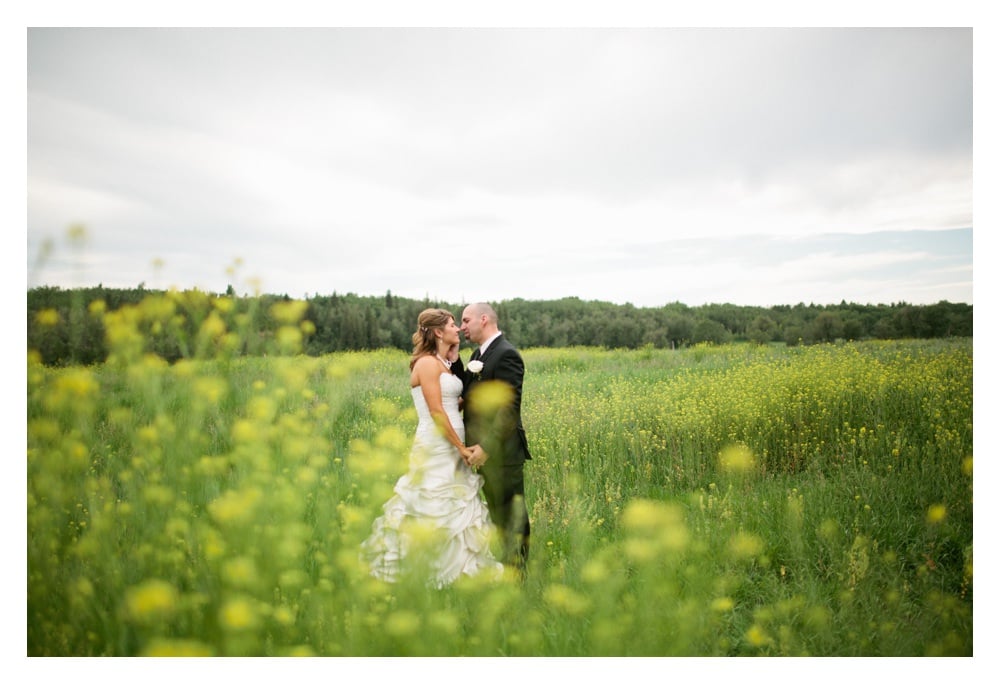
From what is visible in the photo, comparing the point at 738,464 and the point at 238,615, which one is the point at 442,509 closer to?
the point at 238,615

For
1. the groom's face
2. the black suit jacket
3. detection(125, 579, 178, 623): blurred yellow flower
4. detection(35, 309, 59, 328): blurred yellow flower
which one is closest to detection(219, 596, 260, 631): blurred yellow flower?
detection(125, 579, 178, 623): blurred yellow flower

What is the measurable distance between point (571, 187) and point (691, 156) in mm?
991

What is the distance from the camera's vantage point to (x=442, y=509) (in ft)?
10.8

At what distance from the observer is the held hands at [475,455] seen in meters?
3.30

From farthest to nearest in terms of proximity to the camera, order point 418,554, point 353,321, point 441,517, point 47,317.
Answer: point 353,321, point 441,517, point 47,317, point 418,554

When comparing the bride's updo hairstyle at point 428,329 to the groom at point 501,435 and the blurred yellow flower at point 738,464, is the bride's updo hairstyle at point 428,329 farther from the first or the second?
the blurred yellow flower at point 738,464

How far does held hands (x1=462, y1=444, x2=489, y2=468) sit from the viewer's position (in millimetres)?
3305

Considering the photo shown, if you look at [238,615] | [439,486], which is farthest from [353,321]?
[238,615]

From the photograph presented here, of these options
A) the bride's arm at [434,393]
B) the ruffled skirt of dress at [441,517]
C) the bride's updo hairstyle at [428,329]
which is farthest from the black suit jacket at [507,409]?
the bride's updo hairstyle at [428,329]

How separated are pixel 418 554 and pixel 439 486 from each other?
0.84 m

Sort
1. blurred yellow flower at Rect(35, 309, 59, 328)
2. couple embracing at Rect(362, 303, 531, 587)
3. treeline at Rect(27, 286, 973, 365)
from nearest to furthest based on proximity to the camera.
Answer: treeline at Rect(27, 286, 973, 365), blurred yellow flower at Rect(35, 309, 59, 328), couple embracing at Rect(362, 303, 531, 587)

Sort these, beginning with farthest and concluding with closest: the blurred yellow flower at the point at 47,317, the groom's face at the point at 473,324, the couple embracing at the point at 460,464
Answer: the groom's face at the point at 473,324 < the couple embracing at the point at 460,464 < the blurred yellow flower at the point at 47,317

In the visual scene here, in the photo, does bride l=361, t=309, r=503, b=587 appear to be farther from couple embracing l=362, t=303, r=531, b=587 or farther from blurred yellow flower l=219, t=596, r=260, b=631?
blurred yellow flower l=219, t=596, r=260, b=631

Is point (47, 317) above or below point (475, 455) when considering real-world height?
above
